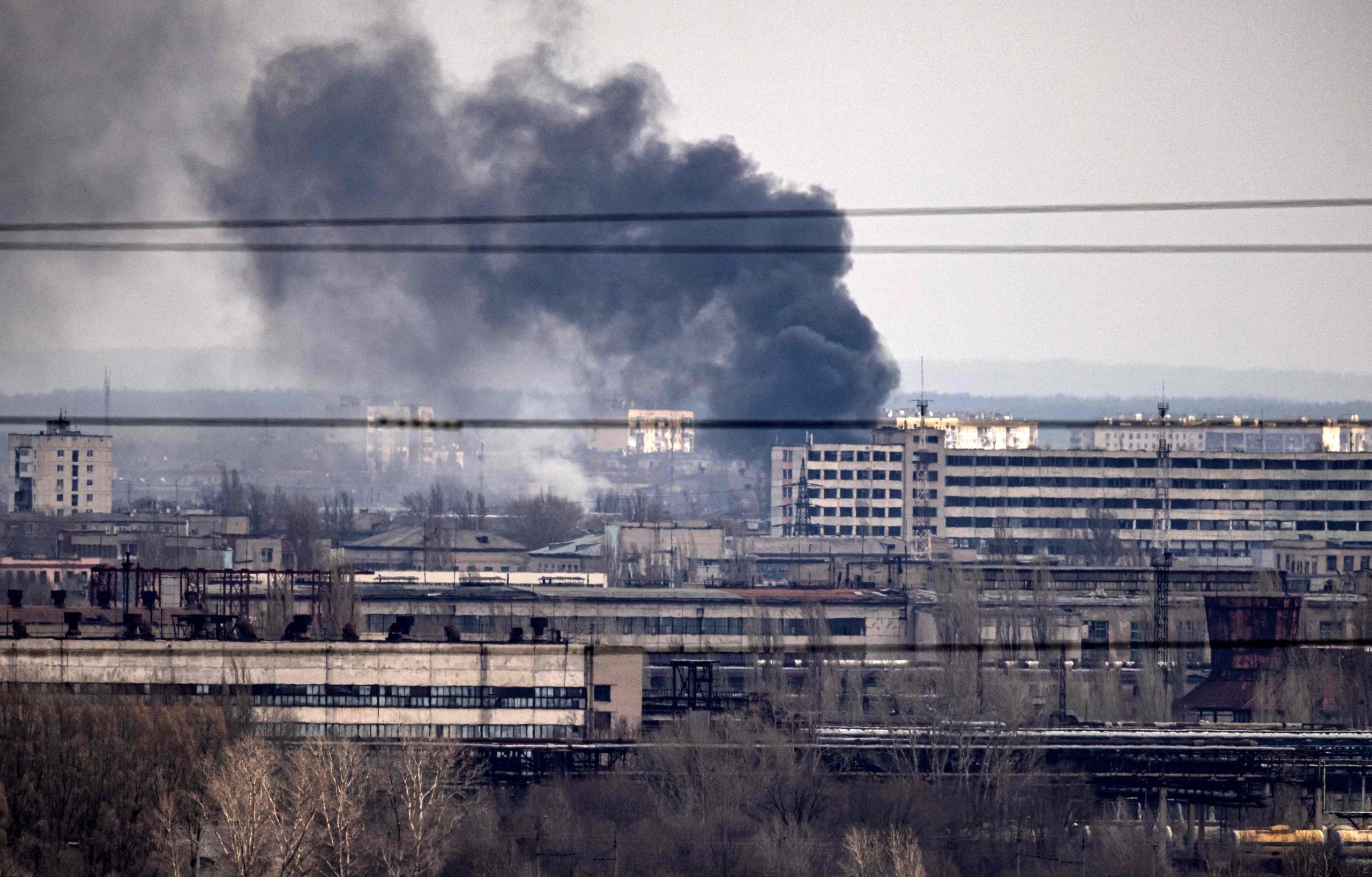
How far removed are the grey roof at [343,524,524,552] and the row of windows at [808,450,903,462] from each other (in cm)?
888

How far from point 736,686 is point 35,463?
1130 inches

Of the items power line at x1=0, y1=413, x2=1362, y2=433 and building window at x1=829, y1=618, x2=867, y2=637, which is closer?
power line at x1=0, y1=413, x2=1362, y2=433

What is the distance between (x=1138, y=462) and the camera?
39.5 meters

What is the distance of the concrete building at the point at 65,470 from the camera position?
42.7 m

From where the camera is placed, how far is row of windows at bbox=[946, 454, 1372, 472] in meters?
39.4

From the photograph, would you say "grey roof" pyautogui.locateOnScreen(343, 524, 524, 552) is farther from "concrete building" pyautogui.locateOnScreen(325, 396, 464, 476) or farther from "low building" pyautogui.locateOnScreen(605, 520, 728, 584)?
"concrete building" pyautogui.locateOnScreen(325, 396, 464, 476)

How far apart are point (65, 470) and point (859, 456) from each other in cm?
2145

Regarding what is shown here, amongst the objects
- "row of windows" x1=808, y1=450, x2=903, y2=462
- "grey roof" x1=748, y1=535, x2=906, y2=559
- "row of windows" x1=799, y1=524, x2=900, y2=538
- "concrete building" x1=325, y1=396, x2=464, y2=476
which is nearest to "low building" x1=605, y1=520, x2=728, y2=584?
"grey roof" x1=748, y1=535, x2=906, y2=559

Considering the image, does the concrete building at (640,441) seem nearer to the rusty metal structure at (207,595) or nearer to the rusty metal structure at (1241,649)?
the rusty metal structure at (207,595)

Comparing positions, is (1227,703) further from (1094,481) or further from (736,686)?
(1094,481)

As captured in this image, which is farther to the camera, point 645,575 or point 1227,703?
point 645,575

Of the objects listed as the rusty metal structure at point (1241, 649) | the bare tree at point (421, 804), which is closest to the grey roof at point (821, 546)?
the rusty metal structure at point (1241, 649)

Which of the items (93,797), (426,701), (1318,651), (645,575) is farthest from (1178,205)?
(645,575)

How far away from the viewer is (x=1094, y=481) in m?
39.5
